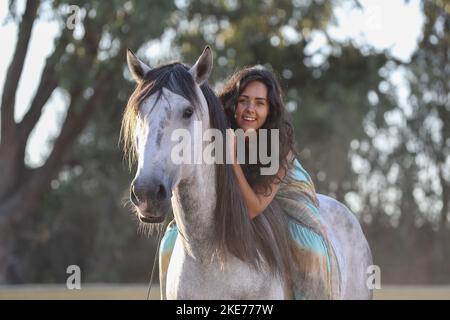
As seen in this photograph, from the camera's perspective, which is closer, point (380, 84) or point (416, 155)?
point (380, 84)

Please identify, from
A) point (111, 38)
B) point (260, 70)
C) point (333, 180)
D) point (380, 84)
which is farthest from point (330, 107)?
point (260, 70)

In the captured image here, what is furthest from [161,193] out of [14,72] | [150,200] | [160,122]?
[14,72]

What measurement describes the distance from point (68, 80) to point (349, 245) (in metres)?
7.26

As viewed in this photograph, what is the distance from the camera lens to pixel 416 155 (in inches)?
677

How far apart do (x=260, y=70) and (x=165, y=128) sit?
1.04 meters

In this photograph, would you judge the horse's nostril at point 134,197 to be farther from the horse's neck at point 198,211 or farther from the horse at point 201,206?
the horse's neck at point 198,211

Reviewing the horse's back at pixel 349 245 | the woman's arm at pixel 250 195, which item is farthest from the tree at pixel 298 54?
the woman's arm at pixel 250 195

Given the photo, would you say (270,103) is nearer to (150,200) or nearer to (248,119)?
(248,119)

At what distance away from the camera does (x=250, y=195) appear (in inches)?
157

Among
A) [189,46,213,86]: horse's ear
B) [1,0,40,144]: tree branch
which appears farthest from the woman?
[1,0,40,144]: tree branch

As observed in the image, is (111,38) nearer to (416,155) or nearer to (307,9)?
(307,9)

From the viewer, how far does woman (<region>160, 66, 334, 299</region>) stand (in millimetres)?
4211

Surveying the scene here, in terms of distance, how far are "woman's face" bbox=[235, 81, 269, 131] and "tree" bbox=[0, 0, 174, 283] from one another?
643 cm

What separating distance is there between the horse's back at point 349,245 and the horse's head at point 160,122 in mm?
1590
